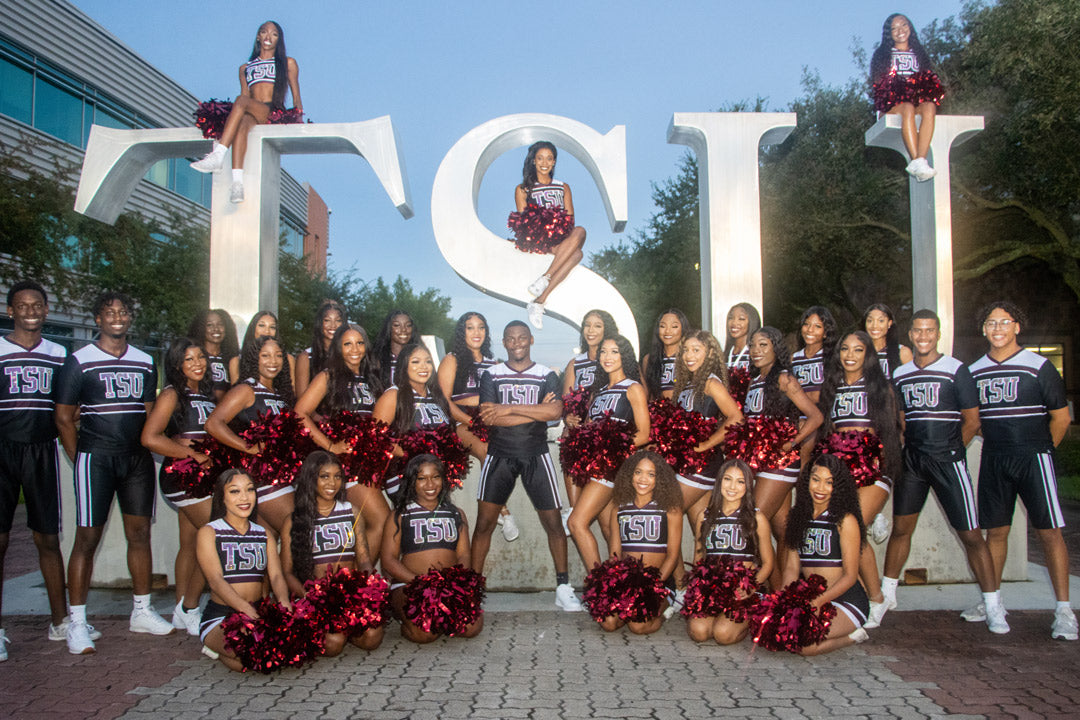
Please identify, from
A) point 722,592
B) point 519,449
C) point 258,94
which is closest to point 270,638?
point 519,449

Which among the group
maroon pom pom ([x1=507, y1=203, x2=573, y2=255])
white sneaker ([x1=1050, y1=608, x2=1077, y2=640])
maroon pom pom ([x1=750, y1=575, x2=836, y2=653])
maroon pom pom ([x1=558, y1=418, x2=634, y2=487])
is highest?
maroon pom pom ([x1=507, y1=203, x2=573, y2=255])

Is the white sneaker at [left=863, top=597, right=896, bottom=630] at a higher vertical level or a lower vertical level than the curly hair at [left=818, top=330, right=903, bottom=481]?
lower

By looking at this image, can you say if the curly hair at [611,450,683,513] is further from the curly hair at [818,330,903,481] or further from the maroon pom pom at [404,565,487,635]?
the maroon pom pom at [404,565,487,635]

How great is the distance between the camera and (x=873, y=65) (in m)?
7.59

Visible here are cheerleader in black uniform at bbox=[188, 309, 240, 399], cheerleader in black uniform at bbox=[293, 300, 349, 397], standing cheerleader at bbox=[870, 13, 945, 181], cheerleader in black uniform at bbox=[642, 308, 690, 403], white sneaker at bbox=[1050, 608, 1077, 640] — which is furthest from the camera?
standing cheerleader at bbox=[870, 13, 945, 181]

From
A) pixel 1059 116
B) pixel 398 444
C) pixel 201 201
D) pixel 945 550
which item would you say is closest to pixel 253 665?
pixel 398 444

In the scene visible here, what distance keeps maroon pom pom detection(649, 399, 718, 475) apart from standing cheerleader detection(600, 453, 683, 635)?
0.08m

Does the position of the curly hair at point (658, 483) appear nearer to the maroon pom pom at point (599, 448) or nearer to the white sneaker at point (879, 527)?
the maroon pom pom at point (599, 448)

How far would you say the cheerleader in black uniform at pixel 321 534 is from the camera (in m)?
4.75

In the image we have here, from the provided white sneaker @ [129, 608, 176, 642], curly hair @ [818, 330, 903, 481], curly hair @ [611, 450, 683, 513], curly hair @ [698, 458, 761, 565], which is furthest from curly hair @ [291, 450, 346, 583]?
curly hair @ [818, 330, 903, 481]

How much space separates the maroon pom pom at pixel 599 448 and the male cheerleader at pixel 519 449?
0.31 m

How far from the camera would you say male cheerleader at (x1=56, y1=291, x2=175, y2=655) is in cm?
490

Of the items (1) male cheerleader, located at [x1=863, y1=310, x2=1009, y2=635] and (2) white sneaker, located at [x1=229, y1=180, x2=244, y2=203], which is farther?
(2) white sneaker, located at [x1=229, y1=180, x2=244, y2=203]

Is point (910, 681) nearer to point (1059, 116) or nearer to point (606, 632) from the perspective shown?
point (606, 632)
